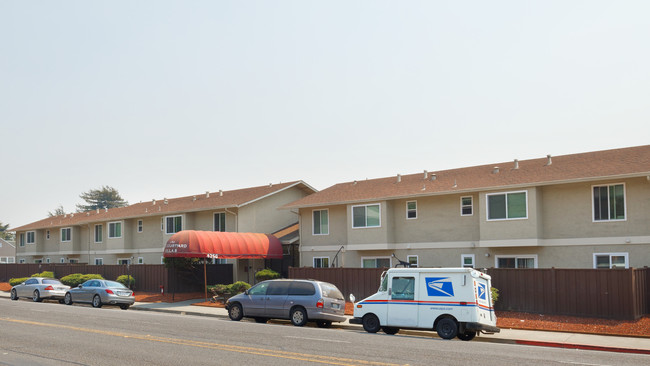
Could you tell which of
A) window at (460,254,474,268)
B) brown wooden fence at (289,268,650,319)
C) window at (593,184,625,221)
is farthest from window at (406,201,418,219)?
window at (593,184,625,221)

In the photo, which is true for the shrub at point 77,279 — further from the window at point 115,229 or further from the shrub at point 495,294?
the shrub at point 495,294

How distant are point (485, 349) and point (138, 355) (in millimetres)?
7910

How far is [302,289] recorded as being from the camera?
2256cm

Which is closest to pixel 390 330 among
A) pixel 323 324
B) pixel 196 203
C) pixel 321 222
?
pixel 323 324

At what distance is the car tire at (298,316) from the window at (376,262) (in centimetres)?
1209

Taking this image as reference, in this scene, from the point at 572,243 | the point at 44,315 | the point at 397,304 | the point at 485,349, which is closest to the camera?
the point at 485,349

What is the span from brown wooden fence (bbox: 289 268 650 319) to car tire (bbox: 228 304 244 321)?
9417mm

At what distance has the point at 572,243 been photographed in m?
27.5

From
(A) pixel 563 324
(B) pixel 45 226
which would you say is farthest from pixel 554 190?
(B) pixel 45 226

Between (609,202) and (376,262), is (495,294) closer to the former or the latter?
(609,202)

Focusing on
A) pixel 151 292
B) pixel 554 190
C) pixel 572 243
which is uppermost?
pixel 554 190

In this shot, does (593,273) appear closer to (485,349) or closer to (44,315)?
(485,349)

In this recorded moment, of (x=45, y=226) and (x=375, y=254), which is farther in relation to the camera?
(x=45, y=226)

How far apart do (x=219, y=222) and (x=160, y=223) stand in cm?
576
